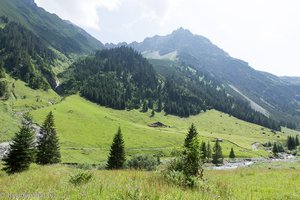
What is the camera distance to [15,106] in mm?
156125

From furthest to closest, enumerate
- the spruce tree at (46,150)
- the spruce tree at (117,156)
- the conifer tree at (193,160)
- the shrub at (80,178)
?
the spruce tree at (46,150) < the spruce tree at (117,156) < the conifer tree at (193,160) < the shrub at (80,178)

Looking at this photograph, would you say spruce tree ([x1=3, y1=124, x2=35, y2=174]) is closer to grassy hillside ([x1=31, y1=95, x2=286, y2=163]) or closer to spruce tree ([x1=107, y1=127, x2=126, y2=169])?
spruce tree ([x1=107, y1=127, x2=126, y2=169])

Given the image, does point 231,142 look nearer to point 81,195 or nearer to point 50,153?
point 50,153

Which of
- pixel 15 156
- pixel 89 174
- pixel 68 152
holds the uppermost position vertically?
pixel 89 174

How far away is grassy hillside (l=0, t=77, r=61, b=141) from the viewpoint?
11350cm

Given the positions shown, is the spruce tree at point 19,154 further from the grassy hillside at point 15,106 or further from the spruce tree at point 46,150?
Result: the grassy hillside at point 15,106

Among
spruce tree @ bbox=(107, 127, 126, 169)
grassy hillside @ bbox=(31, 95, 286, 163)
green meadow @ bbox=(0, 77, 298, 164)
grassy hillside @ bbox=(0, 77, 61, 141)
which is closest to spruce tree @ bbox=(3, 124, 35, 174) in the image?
spruce tree @ bbox=(107, 127, 126, 169)

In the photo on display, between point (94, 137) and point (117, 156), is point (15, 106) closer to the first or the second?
point (94, 137)

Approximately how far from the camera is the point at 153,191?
8648mm

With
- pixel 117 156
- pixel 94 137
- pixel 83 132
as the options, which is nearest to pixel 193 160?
pixel 117 156

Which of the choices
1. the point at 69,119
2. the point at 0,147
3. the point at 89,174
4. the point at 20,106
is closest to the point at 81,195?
the point at 89,174

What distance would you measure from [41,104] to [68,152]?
82.9m

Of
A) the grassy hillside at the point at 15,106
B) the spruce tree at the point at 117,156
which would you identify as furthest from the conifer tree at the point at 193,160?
the grassy hillside at the point at 15,106

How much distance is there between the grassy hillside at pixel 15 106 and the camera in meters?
114
